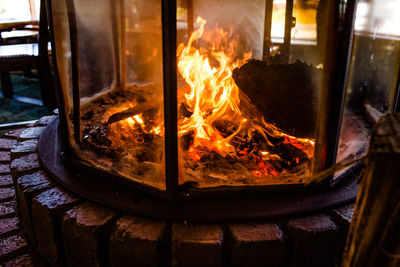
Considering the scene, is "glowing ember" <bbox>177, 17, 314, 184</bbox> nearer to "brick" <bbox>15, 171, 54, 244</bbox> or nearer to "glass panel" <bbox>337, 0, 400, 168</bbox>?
"glass panel" <bbox>337, 0, 400, 168</bbox>

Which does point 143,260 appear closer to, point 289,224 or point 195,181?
point 195,181

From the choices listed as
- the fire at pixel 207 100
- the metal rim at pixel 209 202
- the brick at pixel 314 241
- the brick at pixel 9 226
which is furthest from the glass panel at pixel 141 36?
the brick at pixel 314 241

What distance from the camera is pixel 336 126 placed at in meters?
1.54

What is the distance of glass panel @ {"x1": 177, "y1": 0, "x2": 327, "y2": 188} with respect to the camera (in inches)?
69.8

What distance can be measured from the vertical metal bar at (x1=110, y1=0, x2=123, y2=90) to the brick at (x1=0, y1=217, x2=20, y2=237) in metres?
1.25

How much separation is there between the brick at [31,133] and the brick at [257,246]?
61.6 inches

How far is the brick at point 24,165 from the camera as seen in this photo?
1.89m

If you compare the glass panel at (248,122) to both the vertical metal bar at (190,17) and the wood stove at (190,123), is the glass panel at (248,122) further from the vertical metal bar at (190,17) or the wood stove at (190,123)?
the vertical metal bar at (190,17)

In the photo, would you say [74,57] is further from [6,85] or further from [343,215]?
[6,85]

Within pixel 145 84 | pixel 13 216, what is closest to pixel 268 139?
pixel 145 84

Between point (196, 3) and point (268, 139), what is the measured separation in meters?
1.58

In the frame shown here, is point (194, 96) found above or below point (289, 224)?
above

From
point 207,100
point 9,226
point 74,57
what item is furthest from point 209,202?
point 9,226

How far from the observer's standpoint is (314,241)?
1450 millimetres
